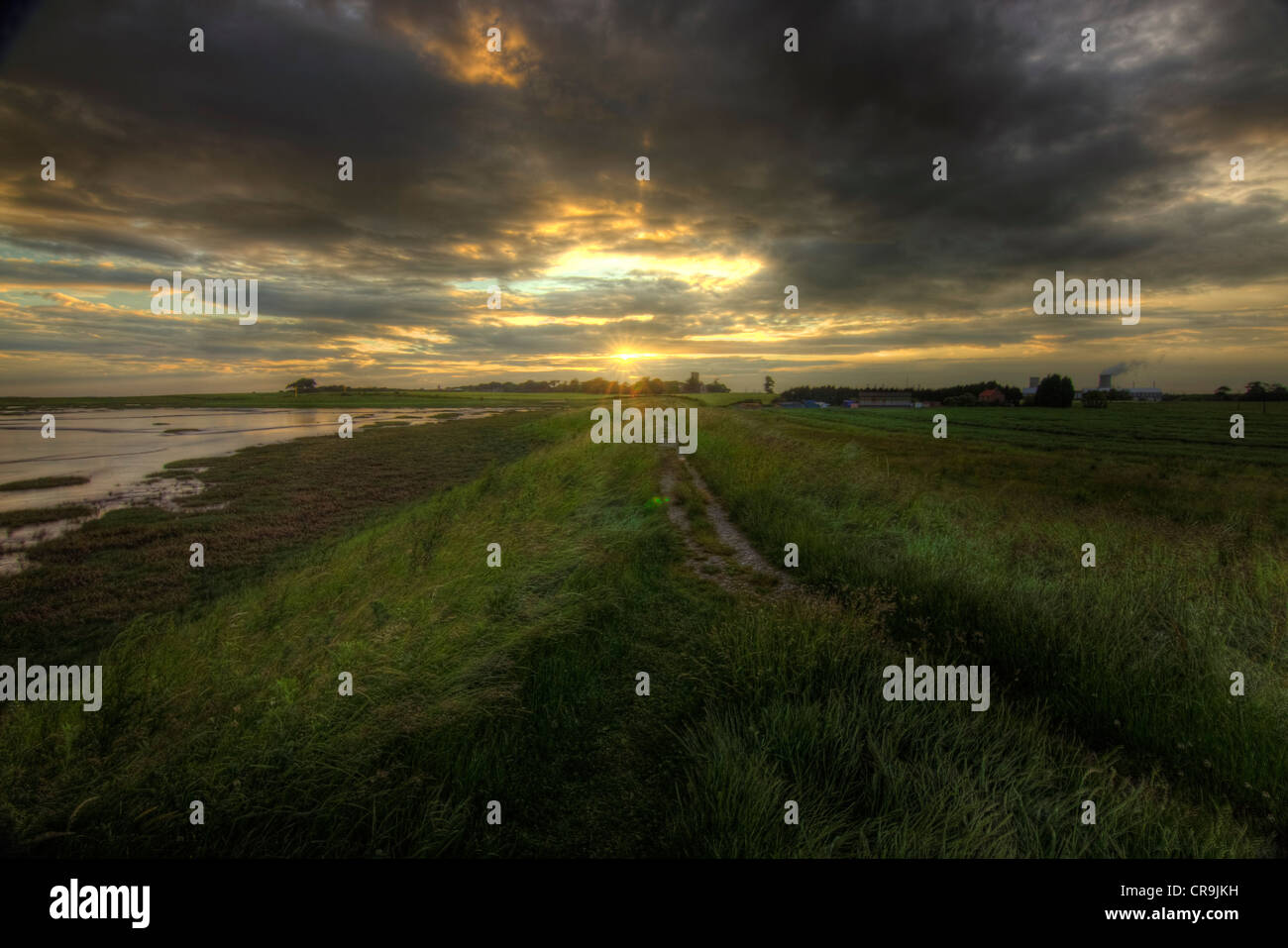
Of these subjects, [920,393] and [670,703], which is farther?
[920,393]

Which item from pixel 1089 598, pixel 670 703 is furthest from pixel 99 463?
pixel 1089 598

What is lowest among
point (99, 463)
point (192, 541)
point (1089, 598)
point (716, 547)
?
point (1089, 598)

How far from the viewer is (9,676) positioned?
779 cm

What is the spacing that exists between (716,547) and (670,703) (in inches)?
229

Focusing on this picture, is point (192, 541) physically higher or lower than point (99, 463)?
lower

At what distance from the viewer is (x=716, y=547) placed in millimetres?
10648

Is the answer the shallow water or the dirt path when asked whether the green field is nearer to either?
the dirt path

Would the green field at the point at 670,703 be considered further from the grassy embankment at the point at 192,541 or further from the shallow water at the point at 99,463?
the shallow water at the point at 99,463

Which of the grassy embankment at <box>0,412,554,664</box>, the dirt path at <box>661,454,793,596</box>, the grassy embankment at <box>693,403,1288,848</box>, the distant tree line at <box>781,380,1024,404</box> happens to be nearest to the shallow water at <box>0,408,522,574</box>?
the grassy embankment at <box>0,412,554,664</box>

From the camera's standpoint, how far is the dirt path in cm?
854

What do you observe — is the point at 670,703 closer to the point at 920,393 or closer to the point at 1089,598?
the point at 1089,598

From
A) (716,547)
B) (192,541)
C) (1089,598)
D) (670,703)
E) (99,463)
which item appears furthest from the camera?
(99,463)
